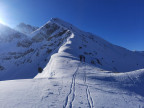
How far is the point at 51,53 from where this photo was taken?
35.8m

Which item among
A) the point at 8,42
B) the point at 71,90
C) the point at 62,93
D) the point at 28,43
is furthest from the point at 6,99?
the point at 8,42

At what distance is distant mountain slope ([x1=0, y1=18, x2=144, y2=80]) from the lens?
2894cm

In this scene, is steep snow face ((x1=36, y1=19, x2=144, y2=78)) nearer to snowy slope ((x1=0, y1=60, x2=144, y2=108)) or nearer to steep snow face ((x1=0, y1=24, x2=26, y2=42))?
snowy slope ((x1=0, y1=60, x2=144, y2=108))

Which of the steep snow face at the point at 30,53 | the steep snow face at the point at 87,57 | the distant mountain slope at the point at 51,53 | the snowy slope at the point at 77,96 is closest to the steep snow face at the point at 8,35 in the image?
the steep snow face at the point at 30,53

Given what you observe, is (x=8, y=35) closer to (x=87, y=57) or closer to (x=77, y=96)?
(x=87, y=57)

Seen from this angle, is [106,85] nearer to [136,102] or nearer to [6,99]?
[136,102]

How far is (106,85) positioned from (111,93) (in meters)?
1.07

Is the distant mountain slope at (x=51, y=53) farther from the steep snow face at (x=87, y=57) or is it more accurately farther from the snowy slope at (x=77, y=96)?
the snowy slope at (x=77, y=96)

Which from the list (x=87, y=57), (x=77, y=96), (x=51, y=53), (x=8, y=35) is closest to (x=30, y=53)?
(x=51, y=53)

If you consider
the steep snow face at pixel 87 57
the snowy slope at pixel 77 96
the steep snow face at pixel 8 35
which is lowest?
the snowy slope at pixel 77 96

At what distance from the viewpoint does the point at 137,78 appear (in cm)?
753

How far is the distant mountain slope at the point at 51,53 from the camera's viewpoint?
28.9 m

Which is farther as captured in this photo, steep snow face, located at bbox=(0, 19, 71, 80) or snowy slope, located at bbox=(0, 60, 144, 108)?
steep snow face, located at bbox=(0, 19, 71, 80)

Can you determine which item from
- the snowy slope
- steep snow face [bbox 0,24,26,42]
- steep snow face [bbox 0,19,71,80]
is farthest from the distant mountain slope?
the snowy slope
